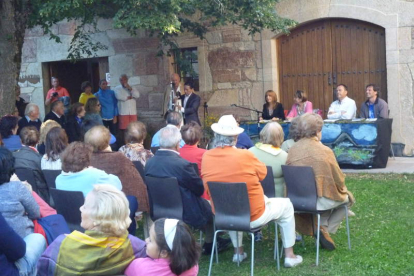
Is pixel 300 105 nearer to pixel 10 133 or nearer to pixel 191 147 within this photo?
pixel 191 147

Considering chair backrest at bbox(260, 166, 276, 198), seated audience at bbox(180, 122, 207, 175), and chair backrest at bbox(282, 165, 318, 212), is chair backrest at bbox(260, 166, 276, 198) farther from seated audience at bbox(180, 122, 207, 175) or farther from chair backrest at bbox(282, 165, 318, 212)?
seated audience at bbox(180, 122, 207, 175)

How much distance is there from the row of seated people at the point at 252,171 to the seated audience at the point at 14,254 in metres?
1.74

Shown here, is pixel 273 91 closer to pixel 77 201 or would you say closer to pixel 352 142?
pixel 352 142

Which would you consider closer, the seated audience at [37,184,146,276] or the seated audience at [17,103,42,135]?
the seated audience at [37,184,146,276]

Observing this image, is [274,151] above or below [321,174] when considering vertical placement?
above

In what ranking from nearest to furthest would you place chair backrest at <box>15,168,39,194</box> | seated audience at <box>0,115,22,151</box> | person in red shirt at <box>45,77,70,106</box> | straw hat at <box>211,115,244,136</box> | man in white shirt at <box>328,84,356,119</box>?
1. straw hat at <box>211,115,244,136</box>
2. chair backrest at <box>15,168,39,194</box>
3. seated audience at <box>0,115,22,151</box>
4. man in white shirt at <box>328,84,356,119</box>
5. person in red shirt at <box>45,77,70,106</box>

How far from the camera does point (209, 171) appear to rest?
17.0 feet

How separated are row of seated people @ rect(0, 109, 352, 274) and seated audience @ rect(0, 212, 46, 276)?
1.74 meters

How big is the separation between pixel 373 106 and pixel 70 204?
655 centimetres

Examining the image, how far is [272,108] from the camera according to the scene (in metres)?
11.0

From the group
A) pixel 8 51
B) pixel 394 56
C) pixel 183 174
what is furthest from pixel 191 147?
pixel 394 56

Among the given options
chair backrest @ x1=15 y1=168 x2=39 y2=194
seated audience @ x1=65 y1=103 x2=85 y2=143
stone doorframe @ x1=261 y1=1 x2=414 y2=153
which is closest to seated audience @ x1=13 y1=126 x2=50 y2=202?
chair backrest @ x1=15 y1=168 x2=39 y2=194

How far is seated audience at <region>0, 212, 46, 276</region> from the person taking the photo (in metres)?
3.38

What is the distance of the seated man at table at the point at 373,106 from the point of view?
32.9 ft
